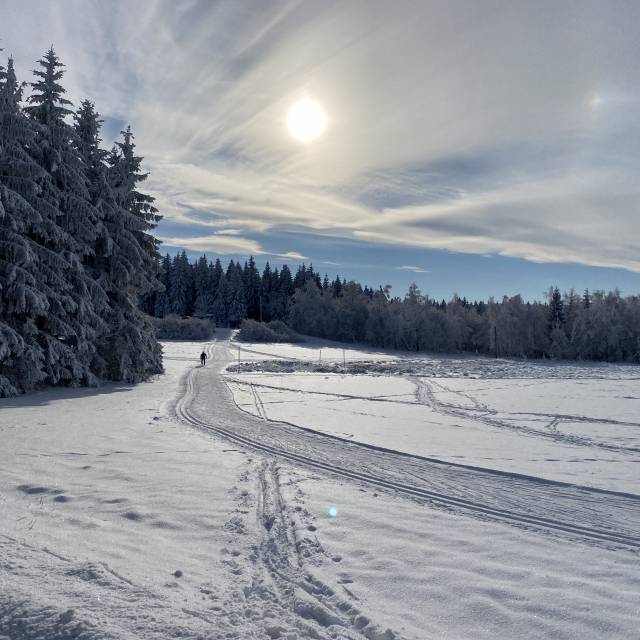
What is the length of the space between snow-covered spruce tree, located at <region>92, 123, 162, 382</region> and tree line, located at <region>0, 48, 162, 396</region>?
47 mm

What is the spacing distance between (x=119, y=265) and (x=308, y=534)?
19617mm

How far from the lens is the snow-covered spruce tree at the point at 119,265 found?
2172 cm

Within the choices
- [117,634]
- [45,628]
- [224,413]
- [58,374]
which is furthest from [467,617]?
[58,374]

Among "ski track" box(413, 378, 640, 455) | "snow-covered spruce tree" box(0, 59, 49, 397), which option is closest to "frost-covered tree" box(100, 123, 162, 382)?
"snow-covered spruce tree" box(0, 59, 49, 397)

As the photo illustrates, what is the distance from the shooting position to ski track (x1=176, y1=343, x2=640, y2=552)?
5.91 metres

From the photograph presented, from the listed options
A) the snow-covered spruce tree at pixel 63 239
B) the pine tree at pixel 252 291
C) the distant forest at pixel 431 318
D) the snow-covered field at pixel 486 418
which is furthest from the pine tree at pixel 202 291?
the snow-covered spruce tree at pixel 63 239

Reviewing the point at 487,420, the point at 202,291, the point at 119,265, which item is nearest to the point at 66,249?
the point at 119,265

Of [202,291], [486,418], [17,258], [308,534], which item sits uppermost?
[202,291]

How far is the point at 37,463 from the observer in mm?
8023

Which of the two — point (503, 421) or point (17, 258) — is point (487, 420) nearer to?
point (503, 421)

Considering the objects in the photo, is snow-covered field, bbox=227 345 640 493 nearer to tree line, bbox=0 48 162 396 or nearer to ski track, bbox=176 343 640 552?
ski track, bbox=176 343 640 552

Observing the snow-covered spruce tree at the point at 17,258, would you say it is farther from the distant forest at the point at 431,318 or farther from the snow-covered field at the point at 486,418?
the distant forest at the point at 431,318

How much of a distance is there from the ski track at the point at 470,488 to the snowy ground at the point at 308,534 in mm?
44

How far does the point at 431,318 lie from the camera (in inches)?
3049
